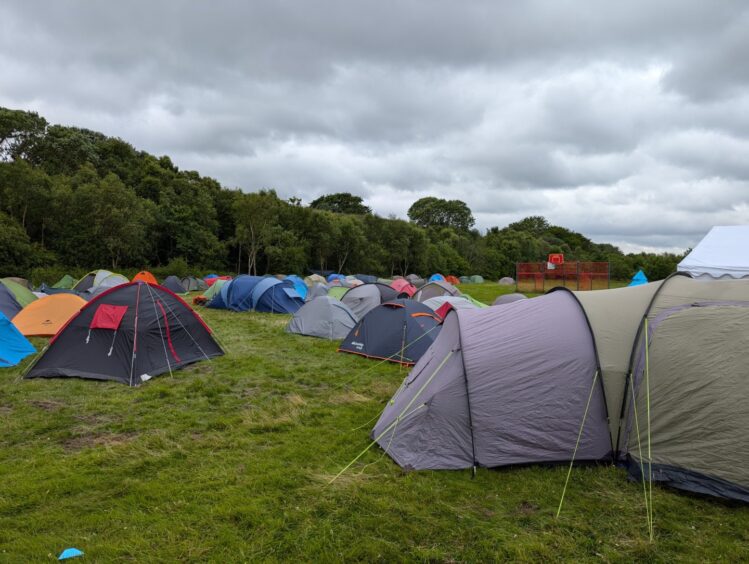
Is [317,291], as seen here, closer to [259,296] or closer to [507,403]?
[259,296]

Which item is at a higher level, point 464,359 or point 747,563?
point 464,359

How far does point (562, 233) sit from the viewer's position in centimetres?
10181

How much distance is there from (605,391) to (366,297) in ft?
42.4

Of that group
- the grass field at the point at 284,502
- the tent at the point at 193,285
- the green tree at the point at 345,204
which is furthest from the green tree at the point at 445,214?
the grass field at the point at 284,502

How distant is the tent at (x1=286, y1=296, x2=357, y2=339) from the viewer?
14.6m

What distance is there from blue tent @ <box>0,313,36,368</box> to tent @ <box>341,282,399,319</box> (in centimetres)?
1018

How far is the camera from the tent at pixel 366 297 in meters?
17.8

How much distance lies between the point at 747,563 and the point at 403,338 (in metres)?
7.87

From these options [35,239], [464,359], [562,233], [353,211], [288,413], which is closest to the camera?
[464,359]

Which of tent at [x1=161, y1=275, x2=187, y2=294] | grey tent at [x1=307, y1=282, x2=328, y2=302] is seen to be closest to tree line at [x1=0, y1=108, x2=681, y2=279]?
tent at [x1=161, y1=275, x2=187, y2=294]

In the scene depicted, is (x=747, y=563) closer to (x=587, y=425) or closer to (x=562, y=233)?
(x=587, y=425)

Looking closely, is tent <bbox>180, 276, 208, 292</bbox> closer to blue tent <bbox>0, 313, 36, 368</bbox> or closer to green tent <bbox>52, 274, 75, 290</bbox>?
green tent <bbox>52, 274, 75, 290</bbox>

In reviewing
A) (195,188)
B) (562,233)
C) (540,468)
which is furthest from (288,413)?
(562,233)

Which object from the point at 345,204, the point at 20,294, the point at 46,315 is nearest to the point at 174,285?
the point at 20,294
